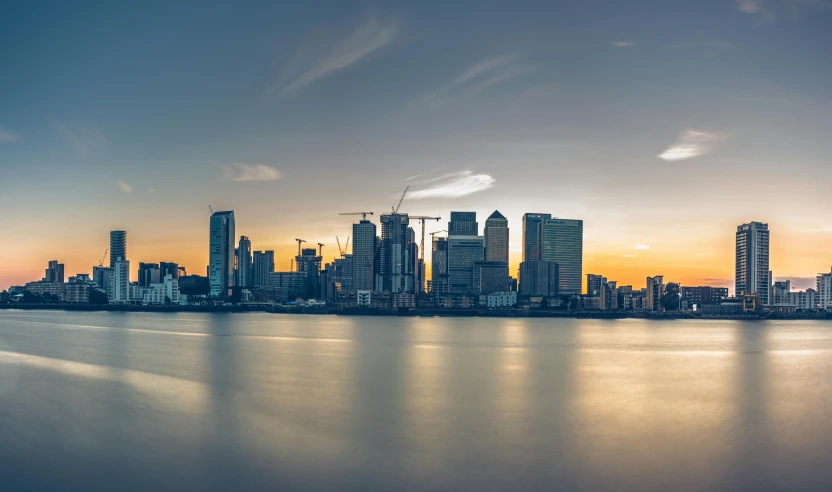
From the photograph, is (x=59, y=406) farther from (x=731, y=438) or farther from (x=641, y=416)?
(x=731, y=438)

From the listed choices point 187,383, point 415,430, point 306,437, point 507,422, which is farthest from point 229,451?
point 187,383

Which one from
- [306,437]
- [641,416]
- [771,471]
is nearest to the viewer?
[771,471]

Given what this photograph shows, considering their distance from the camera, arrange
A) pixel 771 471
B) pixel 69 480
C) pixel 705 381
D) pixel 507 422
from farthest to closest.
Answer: pixel 705 381 → pixel 507 422 → pixel 771 471 → pixel 69 480

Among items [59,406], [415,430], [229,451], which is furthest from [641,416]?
[59,406]

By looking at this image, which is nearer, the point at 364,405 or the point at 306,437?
the point at 306,437

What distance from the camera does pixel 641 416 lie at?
29906mm

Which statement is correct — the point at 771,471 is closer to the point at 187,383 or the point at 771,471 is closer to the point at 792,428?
the point at 792,428

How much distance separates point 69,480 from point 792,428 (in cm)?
2817

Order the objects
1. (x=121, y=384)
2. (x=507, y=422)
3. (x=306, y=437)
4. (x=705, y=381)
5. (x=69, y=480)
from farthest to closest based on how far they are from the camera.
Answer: (x=705, y=381) → (x=121, y=384) → (x=507, y=422) → (x=306, y=437) → (x=69, y=480)

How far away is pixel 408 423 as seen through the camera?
90.1 feet

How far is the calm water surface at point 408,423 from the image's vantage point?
65.8 feet

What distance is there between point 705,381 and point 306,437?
29.2 meters

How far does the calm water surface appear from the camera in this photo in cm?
2006

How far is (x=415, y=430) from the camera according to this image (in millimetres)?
26156
